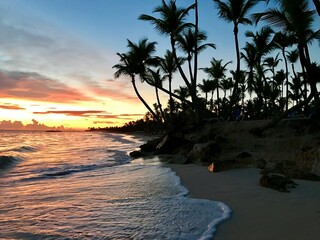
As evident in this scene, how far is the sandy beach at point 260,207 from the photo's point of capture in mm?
4113

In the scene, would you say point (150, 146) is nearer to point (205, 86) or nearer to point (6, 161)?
point (6, 161)

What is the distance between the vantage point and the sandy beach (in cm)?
411

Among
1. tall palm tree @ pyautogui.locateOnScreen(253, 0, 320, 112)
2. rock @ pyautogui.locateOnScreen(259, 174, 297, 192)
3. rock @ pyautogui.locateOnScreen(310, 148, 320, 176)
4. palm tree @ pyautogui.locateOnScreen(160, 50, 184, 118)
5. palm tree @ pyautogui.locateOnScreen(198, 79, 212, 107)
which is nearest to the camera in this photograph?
rock @ pyautogui.locateOnScreen(259, 174, 297, 192)

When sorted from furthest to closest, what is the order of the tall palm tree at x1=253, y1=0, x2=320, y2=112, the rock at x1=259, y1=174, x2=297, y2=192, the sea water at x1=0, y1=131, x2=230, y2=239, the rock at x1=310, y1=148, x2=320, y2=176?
the tall palm tree at x1=253, y1=0, x2=320, y2=112 → the rock at x1=310, y1=148, x2=320, y2=176 → the rock at x1=259, y1=174, x2=297, y2=192 → the sea water at x1=0, y1=131, x2=230, y2=239

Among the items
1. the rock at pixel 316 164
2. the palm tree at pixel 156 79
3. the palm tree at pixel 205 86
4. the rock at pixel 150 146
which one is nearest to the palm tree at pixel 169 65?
the palm tree at pixel 156 79

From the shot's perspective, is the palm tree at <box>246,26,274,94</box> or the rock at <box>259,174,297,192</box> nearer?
the rock at <box>259,174,297,192</box>

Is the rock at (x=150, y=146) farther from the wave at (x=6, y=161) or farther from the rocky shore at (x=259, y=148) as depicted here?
the wave at (x=6, y=161)

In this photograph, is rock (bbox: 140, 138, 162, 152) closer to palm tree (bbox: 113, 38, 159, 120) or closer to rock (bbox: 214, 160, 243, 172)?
palm tree (bbox: 113, 38, 159, 120)

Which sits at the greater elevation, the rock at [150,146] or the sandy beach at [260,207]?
the rock at [150,146]

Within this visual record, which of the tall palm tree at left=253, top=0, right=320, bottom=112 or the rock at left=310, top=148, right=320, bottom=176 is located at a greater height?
the tall palm tree at left=253, top=0, right=320, bottom=112

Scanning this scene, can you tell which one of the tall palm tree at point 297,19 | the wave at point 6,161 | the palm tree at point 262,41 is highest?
the palm tree at point 262,41

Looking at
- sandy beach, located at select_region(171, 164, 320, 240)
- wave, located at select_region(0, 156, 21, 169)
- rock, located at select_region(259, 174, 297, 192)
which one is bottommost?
wave, located at select_region(0, 156, 21, 169)

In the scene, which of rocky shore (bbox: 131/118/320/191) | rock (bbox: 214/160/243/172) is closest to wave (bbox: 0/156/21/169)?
rocky shore (bbox: 131/118/320/191)

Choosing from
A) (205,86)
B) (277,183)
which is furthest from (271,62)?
(277,183)
